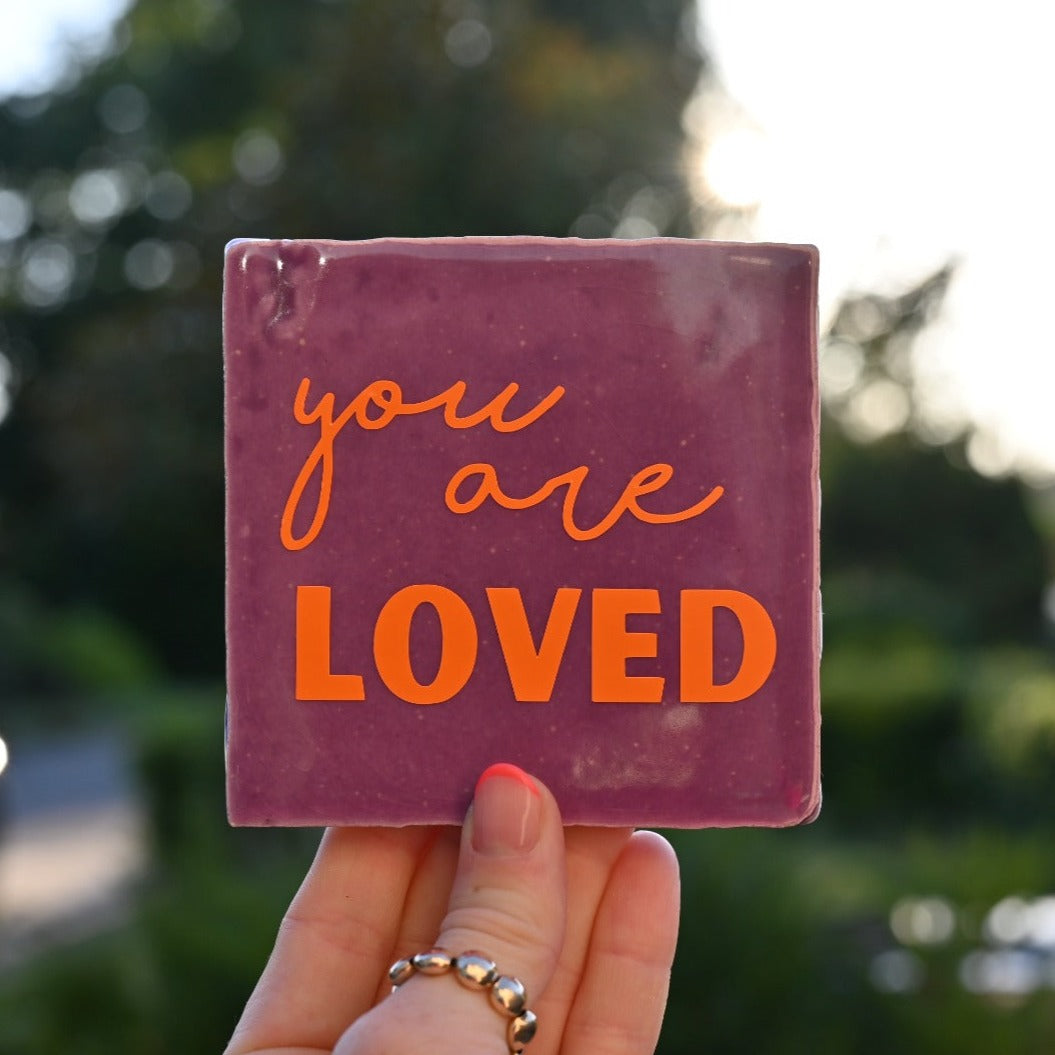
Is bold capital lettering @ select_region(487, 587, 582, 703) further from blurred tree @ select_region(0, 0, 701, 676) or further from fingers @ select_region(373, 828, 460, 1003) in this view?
blurred tree @ select_region(0, 0, 701, 676)

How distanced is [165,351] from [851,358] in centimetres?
728

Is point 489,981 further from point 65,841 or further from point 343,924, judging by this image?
point 65,841

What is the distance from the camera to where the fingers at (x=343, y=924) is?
1741 millimetres

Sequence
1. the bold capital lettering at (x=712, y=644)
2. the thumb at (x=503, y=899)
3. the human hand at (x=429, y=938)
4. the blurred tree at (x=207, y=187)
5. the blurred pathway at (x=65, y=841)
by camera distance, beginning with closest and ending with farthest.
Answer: the thumb at (x=503, y=899), the bold capital lettering at (x=712, y=644), the human hand at (x=429, y=938), the blurred pathway at (x=65, y=841), the blurred tree at (x=207, y=187)

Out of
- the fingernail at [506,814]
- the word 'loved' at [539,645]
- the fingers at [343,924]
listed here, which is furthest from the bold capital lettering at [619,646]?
the fingers at [343,924]

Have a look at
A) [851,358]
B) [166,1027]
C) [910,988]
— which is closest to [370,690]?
[166,1027]

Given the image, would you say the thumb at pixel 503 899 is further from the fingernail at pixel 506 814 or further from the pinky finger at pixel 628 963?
the pinky finger at pixel 628 963

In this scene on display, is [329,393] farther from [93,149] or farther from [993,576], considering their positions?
[93,149]

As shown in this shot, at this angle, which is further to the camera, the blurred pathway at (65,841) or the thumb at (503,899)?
the blurred pathway at (65,841)

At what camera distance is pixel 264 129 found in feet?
50.6

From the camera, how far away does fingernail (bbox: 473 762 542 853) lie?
1.53 metres

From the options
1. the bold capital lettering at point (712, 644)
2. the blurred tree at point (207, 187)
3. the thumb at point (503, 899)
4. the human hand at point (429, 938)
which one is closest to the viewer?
the thumb at point (503, 899)

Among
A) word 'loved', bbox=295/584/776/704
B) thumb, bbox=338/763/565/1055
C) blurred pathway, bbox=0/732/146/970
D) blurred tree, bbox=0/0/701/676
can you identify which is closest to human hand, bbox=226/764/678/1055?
thumb, bbox=338/763/565/1055

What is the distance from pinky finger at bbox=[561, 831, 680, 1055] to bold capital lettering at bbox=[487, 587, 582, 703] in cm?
33
